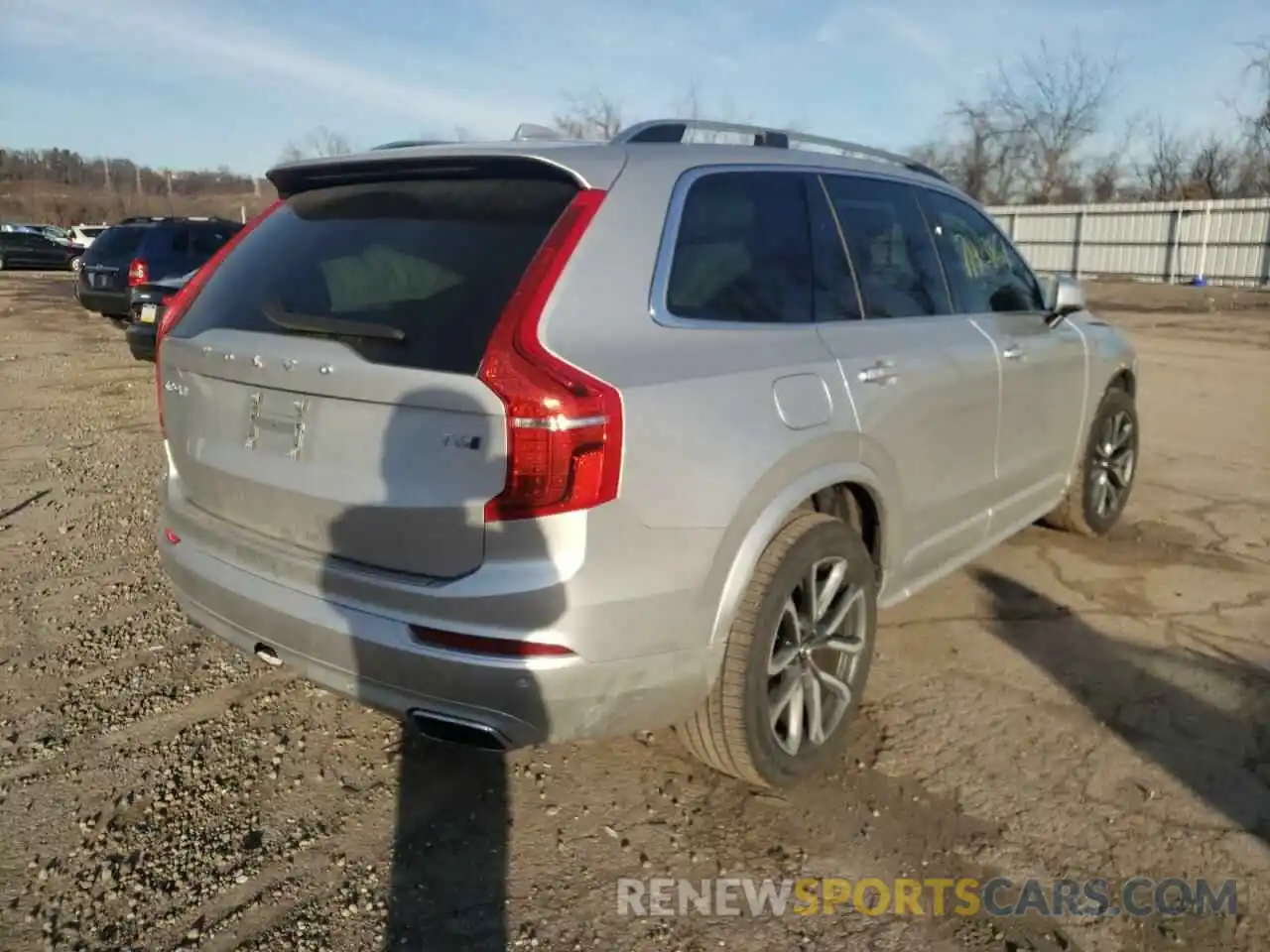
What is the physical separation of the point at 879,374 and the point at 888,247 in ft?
2.21

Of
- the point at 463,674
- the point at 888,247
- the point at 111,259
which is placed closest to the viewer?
the point at 463,674

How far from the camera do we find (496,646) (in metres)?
2.35

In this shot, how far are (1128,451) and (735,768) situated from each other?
149 inches

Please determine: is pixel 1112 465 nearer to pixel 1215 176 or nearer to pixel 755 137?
pixel 755 137

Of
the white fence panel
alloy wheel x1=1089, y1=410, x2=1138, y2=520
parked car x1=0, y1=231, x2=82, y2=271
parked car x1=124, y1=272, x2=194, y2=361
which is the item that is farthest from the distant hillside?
alloy wheel x1=1089, y1=410, x2=1138, y2=520

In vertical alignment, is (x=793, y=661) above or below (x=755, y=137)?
below

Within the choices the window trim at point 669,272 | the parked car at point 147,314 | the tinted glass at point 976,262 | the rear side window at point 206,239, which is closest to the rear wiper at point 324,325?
the window trim at point 669,272

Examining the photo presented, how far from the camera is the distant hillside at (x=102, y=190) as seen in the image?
225 feet

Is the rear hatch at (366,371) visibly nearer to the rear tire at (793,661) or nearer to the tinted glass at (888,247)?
the rear tire at (793,661)

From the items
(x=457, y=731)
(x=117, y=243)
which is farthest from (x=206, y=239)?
(x=457, y=731)

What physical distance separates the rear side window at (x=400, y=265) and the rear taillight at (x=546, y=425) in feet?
0.29

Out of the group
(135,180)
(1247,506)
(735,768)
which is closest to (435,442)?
(735,768)

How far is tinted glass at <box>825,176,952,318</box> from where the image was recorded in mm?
3475

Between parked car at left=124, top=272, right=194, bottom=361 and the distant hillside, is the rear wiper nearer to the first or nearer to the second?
parked car at left=124, top=272, right=194, bottom=361
